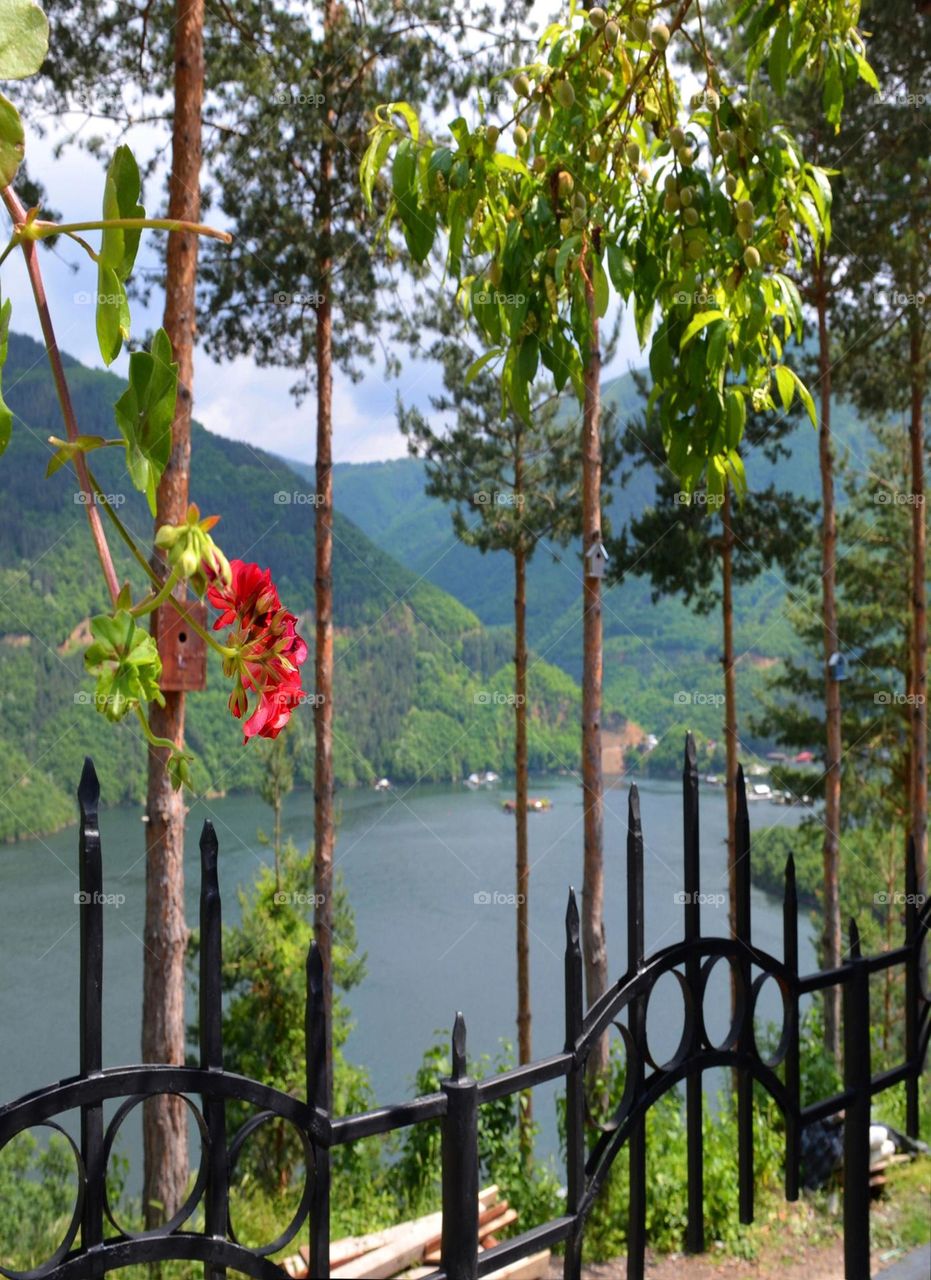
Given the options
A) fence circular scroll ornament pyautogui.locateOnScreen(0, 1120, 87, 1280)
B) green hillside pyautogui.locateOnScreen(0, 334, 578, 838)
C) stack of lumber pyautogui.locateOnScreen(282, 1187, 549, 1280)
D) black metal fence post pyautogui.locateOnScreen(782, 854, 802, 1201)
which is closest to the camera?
fence circular scroll ornament pyautogui.locateOnScreen(0, 1120, 87, 1280)

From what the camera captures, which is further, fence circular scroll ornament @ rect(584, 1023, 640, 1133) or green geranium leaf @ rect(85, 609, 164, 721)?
fence circular scroll ornament @ rect(584, 1023, 640, 1133)

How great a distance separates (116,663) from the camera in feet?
1.19

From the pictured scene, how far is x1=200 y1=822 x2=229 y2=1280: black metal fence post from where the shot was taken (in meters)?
0.67

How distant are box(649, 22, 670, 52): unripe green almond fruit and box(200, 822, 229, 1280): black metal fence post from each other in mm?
873

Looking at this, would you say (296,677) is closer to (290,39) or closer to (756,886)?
(290,39)

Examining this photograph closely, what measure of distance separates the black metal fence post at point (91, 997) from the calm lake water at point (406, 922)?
11220 mm

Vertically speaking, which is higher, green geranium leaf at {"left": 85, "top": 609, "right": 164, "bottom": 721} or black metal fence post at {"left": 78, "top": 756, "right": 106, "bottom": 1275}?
green geranium leaf at {"left": 85, "top": 609, "right": 164, "bottom": 721}

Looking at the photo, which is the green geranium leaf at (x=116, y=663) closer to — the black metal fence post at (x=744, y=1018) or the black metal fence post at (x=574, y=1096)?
the black metal fence post at (x=574, y=1096)

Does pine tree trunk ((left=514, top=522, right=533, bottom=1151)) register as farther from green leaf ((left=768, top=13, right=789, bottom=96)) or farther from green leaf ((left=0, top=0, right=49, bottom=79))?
green leaf ((left=0, top=0, right=49, bottom=79))

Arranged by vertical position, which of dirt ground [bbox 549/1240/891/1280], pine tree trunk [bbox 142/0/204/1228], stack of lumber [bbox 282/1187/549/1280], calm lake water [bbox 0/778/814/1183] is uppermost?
pine tree trunk [bbox 142/0/204/1228]

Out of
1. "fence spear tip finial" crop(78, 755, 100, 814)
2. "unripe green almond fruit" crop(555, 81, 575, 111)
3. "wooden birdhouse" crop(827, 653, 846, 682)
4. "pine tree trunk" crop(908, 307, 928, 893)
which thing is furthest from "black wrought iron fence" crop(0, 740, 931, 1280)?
"pine tree trunk" crop(908, 307, 928, 893)

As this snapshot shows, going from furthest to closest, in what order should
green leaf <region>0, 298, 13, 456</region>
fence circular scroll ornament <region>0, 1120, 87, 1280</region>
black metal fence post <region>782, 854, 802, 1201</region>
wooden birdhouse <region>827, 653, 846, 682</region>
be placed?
wooden birdhouse <region>827, 653, 846, 682</region>
black metal fence post <region>782, 854, 802, 1201</region>
fence circular scroll ornament <region>0, 1120, 87, 1280</region>
green leaf <region>0, 298, 13, 456</region>

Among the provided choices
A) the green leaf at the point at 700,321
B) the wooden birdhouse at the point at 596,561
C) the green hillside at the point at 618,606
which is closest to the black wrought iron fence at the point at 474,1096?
the green leaf at the point at 700,321

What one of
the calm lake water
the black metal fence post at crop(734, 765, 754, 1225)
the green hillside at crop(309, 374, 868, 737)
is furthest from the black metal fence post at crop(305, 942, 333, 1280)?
the green hillside at crop(309, 374, 868, 737)
